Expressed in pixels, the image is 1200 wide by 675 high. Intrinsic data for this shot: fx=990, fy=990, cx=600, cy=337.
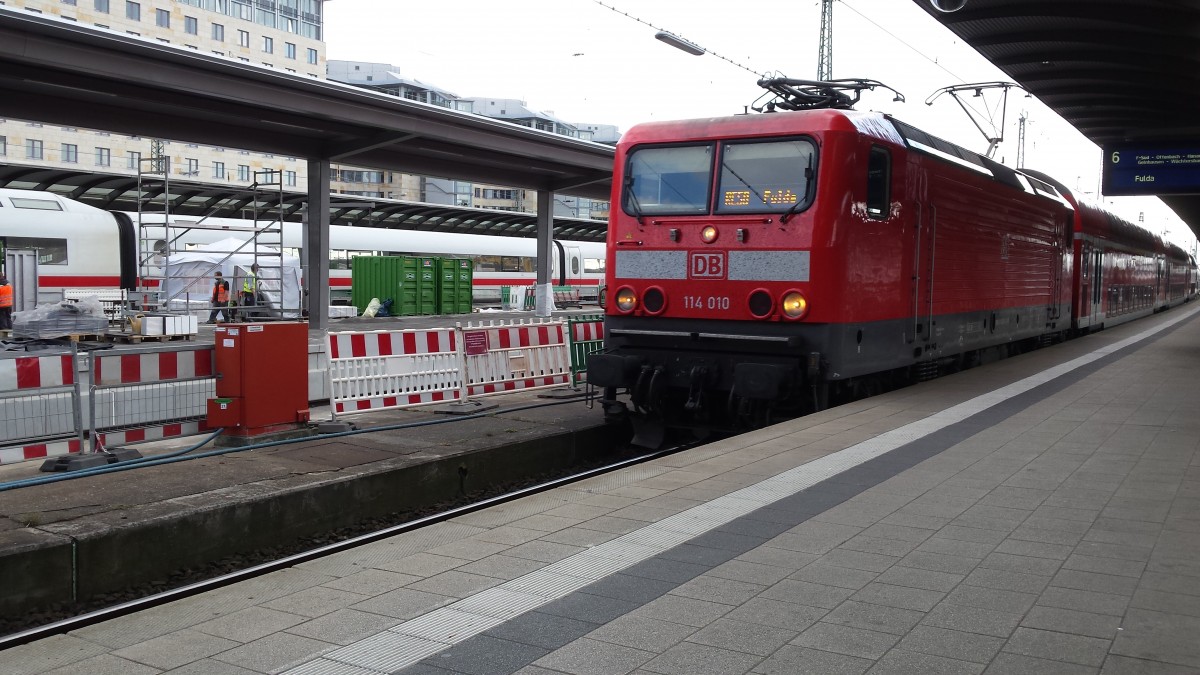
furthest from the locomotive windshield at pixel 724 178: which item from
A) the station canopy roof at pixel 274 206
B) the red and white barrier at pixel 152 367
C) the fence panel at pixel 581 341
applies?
the station canopy roof at pixel 274 206

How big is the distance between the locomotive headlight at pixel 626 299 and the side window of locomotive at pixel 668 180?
824mm

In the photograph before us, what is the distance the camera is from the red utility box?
9406 mm

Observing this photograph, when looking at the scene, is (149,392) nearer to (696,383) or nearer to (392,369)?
(392,369)

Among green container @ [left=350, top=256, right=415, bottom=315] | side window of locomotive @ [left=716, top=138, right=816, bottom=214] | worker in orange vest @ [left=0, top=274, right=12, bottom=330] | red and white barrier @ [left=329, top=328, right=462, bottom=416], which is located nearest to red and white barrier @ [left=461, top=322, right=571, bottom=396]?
red and white barrier @ [left=329, top=328, right=462, bottom=416]

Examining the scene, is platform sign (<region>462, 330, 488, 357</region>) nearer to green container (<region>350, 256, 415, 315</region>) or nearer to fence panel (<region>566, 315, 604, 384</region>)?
fence panel (<region>566, 315, 604, 384</region>)

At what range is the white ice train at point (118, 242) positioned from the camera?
28.1 meters

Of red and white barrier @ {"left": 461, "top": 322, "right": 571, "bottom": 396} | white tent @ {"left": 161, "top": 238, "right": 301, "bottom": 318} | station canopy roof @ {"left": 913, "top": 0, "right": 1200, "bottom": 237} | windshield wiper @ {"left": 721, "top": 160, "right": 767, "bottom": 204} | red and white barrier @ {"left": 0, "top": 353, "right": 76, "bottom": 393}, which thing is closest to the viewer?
red and white barrier @ {"left": 0, "top": 353, "right": 76, "bottom": 393}

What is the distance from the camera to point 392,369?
1140 cm

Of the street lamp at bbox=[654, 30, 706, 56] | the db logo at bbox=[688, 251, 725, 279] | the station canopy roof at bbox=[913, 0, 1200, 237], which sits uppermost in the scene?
the street lamp at bbox=[654, 30, 706, 56]

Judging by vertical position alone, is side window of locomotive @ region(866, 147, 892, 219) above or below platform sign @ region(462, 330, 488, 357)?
above

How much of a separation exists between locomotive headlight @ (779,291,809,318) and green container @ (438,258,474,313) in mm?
28430

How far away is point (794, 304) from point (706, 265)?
1.01 meters

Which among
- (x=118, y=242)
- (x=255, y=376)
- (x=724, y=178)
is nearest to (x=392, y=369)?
(x=255, y=376)

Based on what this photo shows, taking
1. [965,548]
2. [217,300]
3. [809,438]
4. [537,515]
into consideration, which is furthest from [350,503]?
[217,300]
